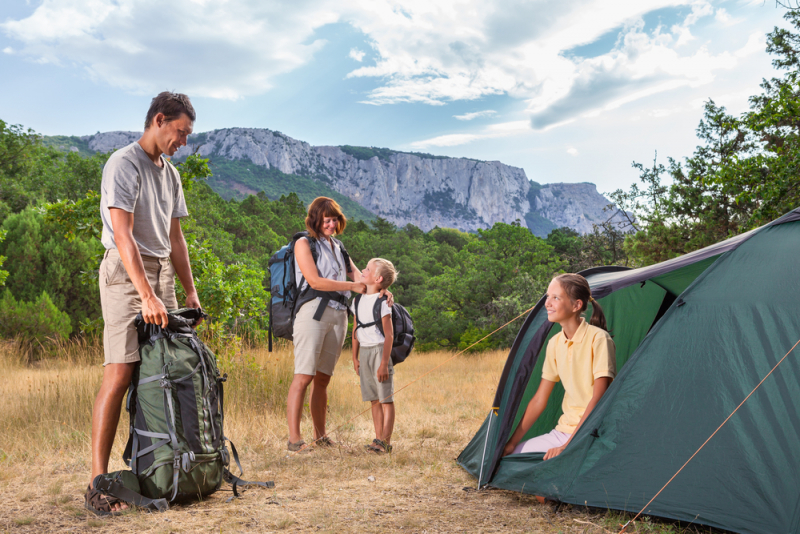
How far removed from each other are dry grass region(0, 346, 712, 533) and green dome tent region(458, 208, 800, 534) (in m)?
0.18

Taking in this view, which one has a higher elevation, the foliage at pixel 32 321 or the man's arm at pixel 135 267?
the man's arm at pixel 135 267

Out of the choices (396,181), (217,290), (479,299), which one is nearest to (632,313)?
(217,290)

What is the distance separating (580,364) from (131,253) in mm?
2424

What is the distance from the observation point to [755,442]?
2.44 m

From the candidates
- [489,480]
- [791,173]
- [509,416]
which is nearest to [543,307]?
[509,416]

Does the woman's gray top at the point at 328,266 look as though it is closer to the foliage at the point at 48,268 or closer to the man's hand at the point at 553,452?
the man's hand at the point at 553,452

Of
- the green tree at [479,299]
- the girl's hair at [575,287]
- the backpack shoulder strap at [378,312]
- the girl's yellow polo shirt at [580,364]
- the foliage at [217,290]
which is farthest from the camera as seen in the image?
the green tree at [479,299]

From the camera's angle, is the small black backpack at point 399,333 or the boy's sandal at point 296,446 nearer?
the boy's sandal at point 296,446

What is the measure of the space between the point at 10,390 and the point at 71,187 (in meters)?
17.4

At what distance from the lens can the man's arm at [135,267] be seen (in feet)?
8.76

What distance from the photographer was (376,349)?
13.5 ft

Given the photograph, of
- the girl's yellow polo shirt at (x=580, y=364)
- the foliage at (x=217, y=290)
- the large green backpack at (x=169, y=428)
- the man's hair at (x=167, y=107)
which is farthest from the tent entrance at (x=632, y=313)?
the foliage at (x=217, y=290)

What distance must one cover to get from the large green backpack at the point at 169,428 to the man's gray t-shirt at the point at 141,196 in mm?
409

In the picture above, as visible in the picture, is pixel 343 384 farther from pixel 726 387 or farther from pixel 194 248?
pixel 726 387
